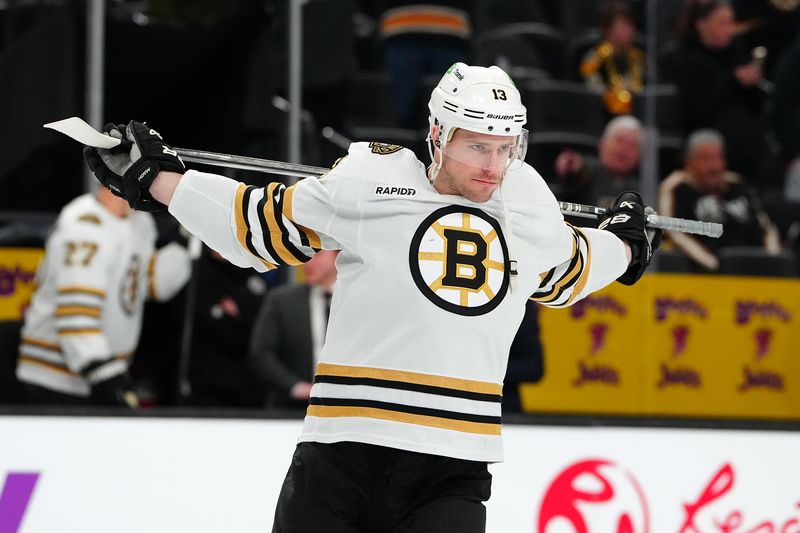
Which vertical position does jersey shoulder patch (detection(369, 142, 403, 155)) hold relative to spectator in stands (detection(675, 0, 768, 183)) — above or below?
below


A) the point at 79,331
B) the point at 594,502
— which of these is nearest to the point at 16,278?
the point at 79,331

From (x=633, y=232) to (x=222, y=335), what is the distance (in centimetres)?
243

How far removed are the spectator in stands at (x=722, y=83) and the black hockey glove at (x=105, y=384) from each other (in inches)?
125

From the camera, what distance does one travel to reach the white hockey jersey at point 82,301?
468cm

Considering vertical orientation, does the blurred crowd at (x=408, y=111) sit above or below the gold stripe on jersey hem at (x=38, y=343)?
above

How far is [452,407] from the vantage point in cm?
252

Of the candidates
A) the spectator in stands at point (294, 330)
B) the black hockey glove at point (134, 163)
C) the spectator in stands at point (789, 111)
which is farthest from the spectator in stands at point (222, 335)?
the spectator in stands at point (789, 111)

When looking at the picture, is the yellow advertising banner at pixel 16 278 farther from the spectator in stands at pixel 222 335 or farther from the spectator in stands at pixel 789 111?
the spectator in stands at pixel 789 111

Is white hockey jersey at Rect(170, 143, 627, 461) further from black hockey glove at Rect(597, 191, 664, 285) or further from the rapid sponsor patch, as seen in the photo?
black hockey glove at Rect(597, 191, 664, 285)

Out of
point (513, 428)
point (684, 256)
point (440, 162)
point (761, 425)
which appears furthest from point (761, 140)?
point (440, 162)

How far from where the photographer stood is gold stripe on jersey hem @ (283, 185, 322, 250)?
261cm

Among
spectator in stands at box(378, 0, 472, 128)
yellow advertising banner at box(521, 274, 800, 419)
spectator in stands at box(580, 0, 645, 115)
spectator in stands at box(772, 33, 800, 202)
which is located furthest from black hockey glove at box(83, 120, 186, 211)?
spectator in stands at box(772, 33, 800, 202)

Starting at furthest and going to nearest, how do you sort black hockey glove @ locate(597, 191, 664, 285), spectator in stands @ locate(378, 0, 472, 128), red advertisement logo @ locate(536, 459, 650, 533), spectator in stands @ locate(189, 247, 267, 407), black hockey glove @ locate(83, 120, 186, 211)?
spectator in stands @ locate(378, 0, 472, 128) < spectator in stands @ locate(189, 247, 267, 407) < red advertisement logo @ locate(536, 459, 650, 533) < black hockey glove @ locate(597, 191, 664, 285) < black hockey glove @ locate(83, 120, 186, 211)

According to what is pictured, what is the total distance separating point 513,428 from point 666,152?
2.78m
